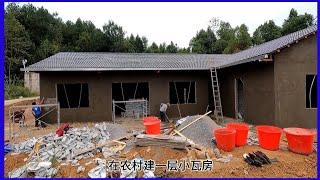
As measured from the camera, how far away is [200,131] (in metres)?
7.95

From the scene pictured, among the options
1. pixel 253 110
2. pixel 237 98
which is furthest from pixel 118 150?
pixel 237 98

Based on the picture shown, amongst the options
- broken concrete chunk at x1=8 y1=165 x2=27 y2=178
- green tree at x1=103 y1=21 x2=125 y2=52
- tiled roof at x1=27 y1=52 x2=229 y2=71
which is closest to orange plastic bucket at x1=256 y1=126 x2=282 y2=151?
broken concrete chunk at x1=8 y1=165 x2=27 y2=178

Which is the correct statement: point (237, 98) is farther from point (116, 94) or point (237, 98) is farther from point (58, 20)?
point (58, 20)

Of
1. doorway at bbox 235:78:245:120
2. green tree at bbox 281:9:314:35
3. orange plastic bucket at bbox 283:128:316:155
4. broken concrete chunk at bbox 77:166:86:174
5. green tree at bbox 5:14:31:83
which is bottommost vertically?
broken concrete chunk at bbox 77:166:86:174

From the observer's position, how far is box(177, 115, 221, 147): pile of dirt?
7596 mm

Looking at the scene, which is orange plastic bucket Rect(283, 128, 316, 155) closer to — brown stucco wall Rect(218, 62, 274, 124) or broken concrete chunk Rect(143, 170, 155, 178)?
brown stucco wall Rect(218, 62, 274, 124)

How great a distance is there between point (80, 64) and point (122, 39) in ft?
96.1

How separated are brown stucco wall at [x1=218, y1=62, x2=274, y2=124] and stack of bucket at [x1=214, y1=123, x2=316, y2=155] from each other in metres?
3.22

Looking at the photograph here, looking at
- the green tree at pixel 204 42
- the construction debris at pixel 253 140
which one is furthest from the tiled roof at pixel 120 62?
the green tree at pixel 204 42

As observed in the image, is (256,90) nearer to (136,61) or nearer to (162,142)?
(162,142)

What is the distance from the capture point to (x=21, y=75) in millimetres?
34812

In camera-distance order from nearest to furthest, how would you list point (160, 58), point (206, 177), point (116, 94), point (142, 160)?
point (206, 177) → point (142, 160) → point (160, 58) → point (116, 94)

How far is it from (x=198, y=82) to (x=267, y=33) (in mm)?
26151

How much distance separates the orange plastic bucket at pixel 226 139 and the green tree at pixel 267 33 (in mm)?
31530
